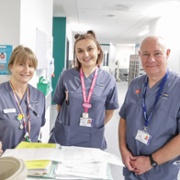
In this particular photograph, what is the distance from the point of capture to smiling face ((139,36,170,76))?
48.3 inches

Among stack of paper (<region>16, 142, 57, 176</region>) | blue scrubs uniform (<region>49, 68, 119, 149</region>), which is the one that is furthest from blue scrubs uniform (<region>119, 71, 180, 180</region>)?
stack of paper (<region>16, 142, 57, 176</region>)

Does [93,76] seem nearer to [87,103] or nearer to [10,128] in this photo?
[87,103]

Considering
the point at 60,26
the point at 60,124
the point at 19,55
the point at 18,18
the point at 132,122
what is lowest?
the point at 60,124

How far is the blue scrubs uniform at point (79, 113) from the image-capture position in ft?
5.32

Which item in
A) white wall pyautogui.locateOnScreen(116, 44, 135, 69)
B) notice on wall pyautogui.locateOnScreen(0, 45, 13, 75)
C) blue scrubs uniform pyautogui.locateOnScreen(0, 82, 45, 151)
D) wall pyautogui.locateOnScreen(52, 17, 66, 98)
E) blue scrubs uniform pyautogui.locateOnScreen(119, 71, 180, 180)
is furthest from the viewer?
white wall pyautogui.locateOnScreen(116, 44, 135, 69)

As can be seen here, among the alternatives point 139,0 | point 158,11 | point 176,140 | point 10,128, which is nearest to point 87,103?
point 10,128

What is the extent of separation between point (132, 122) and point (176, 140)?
0.88 feet

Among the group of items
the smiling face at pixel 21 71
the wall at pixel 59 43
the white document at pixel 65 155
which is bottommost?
the white document at pixel 65 155

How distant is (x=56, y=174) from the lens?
79 cm

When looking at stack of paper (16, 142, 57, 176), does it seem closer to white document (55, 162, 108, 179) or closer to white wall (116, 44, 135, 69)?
white document (55, 162, 108, 179)

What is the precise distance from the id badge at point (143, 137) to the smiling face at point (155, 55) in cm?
35

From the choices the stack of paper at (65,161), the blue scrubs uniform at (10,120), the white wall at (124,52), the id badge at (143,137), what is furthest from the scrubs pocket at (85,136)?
the white wall at (124,52)

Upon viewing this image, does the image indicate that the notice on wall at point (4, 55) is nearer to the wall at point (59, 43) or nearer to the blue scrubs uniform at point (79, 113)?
the blue scrubs uniform at point (79, 113)

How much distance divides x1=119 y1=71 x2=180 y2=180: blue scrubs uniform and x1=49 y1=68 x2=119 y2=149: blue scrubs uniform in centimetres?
34
